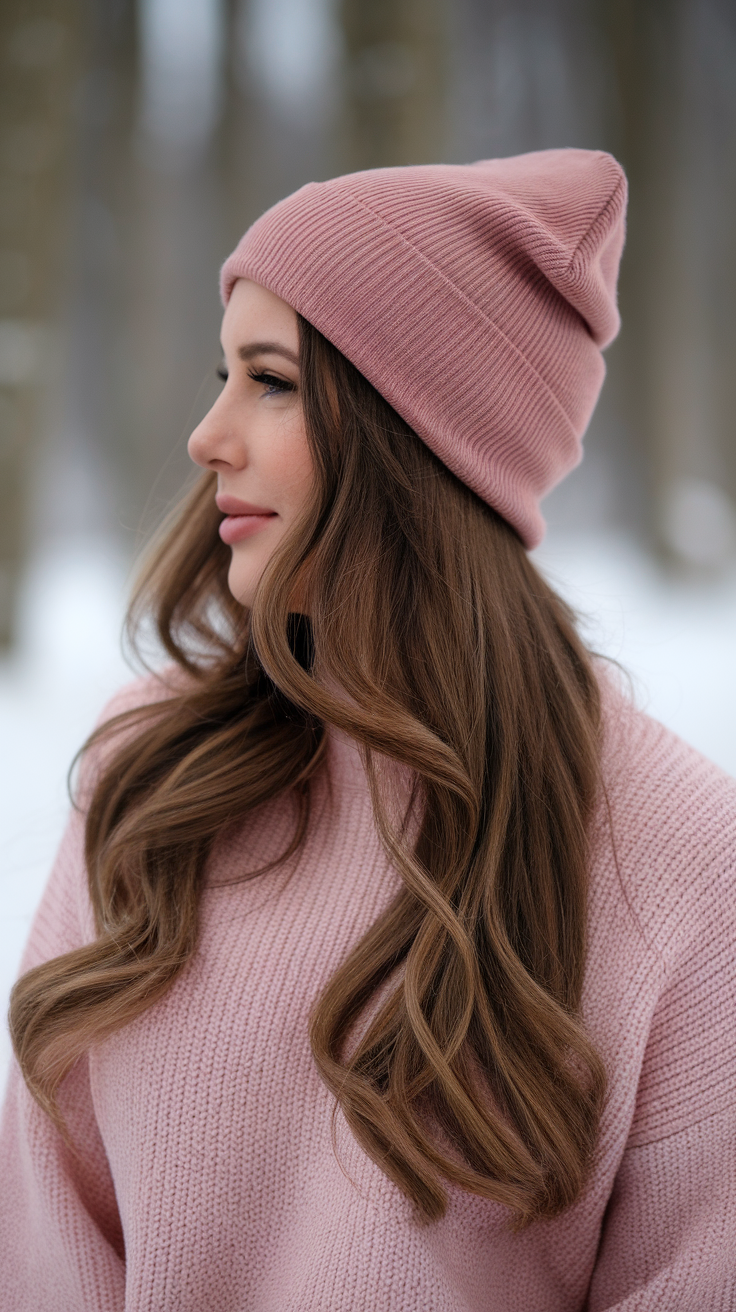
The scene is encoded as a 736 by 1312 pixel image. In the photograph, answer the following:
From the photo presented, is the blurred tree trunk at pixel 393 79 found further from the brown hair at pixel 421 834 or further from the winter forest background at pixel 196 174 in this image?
the brown hair at pixel 421 834

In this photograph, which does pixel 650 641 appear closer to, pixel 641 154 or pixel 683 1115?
pixel 641 154

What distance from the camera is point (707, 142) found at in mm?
2088

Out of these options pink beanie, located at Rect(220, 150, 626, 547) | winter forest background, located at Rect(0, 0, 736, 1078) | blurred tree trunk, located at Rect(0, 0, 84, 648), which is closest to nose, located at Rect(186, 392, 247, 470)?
pink beanie, located at Rect(220, 150, 626, 547)

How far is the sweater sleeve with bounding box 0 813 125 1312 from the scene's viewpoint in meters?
0.84

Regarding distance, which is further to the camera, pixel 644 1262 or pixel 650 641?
pixel 650 641

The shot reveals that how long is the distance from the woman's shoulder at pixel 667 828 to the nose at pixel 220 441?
0.45m

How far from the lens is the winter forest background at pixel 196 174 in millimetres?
1989

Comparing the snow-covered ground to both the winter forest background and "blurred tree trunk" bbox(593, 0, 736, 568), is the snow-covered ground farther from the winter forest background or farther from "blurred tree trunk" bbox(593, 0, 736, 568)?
"blurred tree trunk" bbox(593, 0, 736, 568)

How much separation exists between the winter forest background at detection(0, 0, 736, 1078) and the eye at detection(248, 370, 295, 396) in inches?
44.8

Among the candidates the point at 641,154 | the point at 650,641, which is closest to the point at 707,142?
the point at 641,154

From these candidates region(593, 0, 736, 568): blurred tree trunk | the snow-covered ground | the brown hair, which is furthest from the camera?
region(593, 0, 736, 568): blurred tree trunk

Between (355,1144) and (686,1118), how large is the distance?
0.93ft

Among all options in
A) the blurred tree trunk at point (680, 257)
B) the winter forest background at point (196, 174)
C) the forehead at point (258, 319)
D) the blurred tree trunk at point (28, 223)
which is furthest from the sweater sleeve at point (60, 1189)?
the blurred tree trunk at point (680, 257)

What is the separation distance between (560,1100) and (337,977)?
21 centimetres
